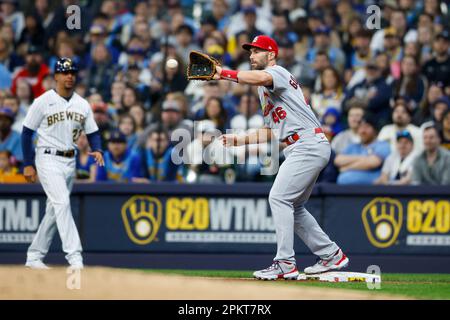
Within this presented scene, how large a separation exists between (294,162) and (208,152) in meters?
3.95

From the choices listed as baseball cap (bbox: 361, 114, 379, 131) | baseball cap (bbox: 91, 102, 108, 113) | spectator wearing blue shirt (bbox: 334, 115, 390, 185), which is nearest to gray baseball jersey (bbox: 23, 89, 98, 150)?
baseball cap (bbox: 91, 102, 108, 113)

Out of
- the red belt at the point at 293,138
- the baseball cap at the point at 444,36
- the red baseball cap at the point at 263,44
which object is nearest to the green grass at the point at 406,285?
the red belt at the point at 293,138

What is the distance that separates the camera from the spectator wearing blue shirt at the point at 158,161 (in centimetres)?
1275

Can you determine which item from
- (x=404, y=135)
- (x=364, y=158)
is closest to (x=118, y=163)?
(x=364, y=158)

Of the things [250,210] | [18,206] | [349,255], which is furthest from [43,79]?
[349,255]

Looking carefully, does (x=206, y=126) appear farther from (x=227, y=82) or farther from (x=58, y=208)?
(x=58, y=208)

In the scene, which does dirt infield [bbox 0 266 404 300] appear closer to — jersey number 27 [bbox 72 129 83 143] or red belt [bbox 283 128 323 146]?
red belt [bbox 283 128 323 146]

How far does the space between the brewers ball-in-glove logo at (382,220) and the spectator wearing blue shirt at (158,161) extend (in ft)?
8.59

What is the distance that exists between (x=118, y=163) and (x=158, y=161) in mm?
587

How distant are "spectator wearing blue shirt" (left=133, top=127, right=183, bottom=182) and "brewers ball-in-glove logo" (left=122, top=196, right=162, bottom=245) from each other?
0.36m

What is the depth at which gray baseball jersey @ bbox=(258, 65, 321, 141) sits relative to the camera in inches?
337

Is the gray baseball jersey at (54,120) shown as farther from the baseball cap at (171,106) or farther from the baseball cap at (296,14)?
the baseball cap at (296,14)

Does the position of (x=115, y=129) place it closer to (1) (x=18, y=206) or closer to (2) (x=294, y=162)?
(1) (x=18, y=206)

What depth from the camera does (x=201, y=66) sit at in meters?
8.18
